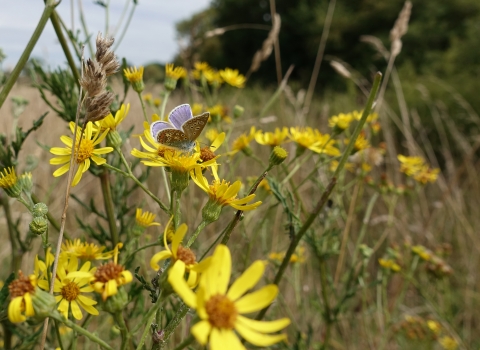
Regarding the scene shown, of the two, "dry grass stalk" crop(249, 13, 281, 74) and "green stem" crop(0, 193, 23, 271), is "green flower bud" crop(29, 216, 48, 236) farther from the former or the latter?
"dry grass stalk" crop(249, 13, 281, 74)

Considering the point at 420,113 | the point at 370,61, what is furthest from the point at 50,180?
the point at 370,61

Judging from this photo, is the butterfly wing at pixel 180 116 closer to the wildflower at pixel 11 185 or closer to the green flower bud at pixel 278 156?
the green flower bud at pixel 278 156

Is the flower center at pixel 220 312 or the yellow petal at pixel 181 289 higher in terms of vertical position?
the yellow petal at pixel 181 289

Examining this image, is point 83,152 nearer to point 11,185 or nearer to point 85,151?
point 85,151

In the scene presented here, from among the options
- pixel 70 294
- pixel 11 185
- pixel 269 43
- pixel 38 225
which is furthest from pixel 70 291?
pixel 269 43

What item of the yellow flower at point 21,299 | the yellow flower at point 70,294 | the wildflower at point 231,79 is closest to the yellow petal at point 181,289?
the yellow flower at point 21,299

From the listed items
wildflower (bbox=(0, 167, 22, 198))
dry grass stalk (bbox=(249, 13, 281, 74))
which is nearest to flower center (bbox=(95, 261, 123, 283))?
wildflower (bbox=(0, 167, 22, 198))
